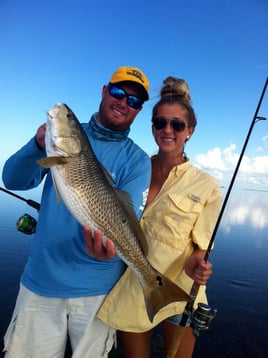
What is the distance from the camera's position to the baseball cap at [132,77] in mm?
3180

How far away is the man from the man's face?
0.09ft

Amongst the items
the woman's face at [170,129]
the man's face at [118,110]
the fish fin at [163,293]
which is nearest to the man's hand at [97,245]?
the fish fin at [163,293]

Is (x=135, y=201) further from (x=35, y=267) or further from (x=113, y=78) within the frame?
(x=113, y=78)

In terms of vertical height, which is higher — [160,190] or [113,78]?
[113,78]

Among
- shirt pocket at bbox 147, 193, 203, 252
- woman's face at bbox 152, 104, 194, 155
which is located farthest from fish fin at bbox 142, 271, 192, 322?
woman's face at bbox 152, 104, 194, 155

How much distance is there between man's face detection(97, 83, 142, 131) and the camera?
10.4 feet

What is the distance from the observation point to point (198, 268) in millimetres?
3061

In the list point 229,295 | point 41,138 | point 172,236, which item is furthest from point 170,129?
point 229,295

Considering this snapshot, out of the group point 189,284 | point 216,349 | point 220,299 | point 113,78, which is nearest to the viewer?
point 113,78

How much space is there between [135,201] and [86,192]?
1.96ft

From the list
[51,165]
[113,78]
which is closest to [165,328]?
[51,165]

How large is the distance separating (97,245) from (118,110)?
1668 mm

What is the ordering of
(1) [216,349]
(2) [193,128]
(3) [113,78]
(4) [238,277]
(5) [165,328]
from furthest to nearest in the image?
Answer: 1. (4) [238,277]
2. (1) [216,349]
3. (2) [193,128]
4. (5) [165,328]
5. (3) [113,78]

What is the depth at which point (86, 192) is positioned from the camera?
258 centimetres
